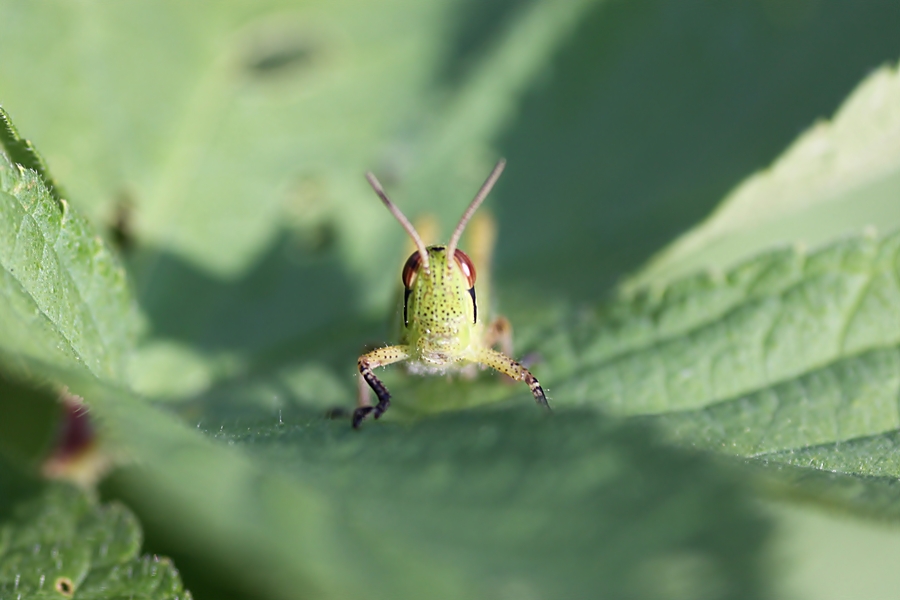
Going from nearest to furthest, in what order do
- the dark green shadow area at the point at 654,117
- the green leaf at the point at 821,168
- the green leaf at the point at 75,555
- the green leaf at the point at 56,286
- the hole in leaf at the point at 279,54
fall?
1. the green leaf at the point at 56,286
2. the green leaf at the point at 75,555
3. the green leaf at the point at 821,168
4. the dark green shadow area at the point at 654,117
5. the hole in leaf at the point at 279,54

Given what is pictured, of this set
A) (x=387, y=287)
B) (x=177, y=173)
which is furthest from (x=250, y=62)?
(x=387, y=287)

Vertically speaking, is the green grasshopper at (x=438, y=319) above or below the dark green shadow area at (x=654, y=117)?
below

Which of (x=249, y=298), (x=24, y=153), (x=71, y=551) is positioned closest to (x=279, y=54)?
(x=249, y=298)

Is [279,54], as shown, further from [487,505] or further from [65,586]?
[487,505]

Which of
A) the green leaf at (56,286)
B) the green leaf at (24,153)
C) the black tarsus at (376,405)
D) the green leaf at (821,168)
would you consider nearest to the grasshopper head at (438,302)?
the black tarsus at (376,405)

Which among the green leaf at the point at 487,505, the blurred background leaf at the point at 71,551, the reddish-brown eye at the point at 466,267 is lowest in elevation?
the green leaf at the point at 487,505

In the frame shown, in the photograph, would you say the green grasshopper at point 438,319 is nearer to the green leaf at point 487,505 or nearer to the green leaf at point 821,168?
the green leaf at point 821,168

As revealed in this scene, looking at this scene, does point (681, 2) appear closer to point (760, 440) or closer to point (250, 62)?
point (250, 62)

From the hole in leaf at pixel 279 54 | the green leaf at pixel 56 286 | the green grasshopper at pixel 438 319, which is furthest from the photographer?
the hole in leaf at pixel 279 54
